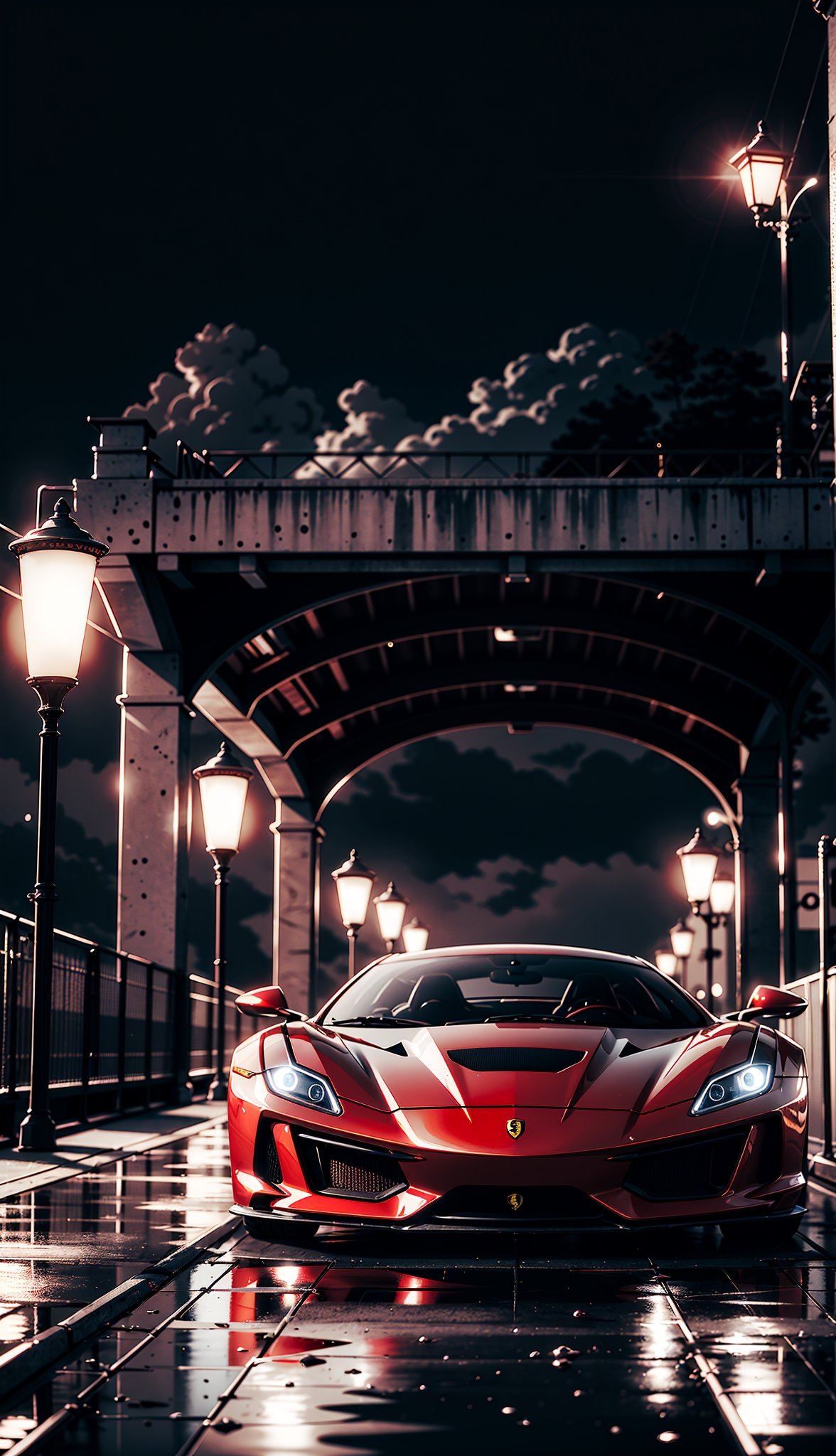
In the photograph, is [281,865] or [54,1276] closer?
[54,1276]

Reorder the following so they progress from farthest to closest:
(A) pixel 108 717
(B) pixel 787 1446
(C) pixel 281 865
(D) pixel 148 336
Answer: (A) pixel 108 717, (D) pixel 148 336, (C) pixel 281 865, (B) pixel 787 1446

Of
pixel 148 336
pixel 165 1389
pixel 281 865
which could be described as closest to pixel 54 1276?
pixel 165 1389

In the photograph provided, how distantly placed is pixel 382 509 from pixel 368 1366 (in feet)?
56.9

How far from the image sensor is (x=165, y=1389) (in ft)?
13.1

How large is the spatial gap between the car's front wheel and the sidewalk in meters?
3.77

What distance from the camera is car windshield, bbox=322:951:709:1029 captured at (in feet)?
23.2

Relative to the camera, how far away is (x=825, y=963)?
10703 millimetres

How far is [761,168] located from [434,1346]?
1788 cm

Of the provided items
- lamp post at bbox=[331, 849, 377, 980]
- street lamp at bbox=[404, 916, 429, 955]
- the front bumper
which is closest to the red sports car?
the front bumper

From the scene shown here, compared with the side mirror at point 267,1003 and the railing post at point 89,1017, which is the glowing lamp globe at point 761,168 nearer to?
the railing post at point 89,1017

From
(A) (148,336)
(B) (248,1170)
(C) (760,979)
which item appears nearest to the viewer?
(B) (248,1170)

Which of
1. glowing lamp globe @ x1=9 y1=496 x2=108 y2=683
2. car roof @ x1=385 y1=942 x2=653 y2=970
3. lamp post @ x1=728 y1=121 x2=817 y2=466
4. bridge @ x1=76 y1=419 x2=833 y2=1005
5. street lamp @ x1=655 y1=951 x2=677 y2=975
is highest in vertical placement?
lamp post @ x1=728 y1=121 x2=817 y2=466

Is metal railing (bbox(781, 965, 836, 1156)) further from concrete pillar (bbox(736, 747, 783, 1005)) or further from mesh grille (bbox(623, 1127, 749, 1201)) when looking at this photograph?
concrete pillar (bbox(736, 747, 783, 1005))

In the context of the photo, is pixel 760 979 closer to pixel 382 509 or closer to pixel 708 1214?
pixel 382 509
